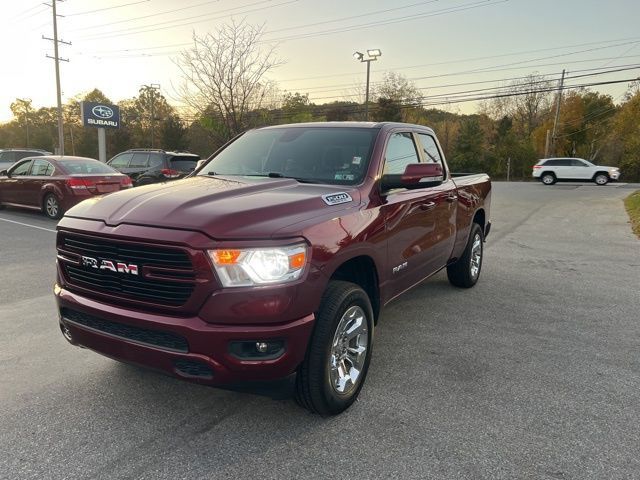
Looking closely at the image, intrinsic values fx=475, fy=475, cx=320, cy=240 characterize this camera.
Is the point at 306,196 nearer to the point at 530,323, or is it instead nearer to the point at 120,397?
the point at 120,397

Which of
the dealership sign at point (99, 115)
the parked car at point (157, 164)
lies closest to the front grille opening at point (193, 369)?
the parked car at point (157, 164)

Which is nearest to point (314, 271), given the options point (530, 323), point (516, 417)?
point (516, 417)

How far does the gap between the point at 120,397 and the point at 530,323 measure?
3.83m

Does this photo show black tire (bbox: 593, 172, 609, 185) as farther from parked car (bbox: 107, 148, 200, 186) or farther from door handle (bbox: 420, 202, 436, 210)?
door handle (bbox: 420, 202, 436, 210)

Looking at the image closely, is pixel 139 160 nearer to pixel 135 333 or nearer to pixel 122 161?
pixel 122 161

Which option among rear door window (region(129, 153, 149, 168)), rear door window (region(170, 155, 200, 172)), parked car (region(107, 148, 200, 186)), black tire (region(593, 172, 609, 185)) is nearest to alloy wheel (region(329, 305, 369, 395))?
parked car (region(107, 148, 200, 186))

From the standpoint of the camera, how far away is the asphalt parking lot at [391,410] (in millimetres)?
2545

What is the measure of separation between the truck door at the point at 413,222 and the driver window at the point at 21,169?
11.0 metres

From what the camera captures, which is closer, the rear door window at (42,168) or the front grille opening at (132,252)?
the front grille opening at (132,252)

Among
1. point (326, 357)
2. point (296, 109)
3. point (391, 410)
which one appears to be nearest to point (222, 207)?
point (326, 357)

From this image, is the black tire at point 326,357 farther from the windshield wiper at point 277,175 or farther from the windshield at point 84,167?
the windshield at point 84,167

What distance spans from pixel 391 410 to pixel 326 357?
2.30ft

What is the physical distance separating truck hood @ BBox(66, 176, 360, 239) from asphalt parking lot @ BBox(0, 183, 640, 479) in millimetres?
905

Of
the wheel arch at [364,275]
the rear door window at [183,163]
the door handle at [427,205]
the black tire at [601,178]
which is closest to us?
the wheel arch at [364,275]
